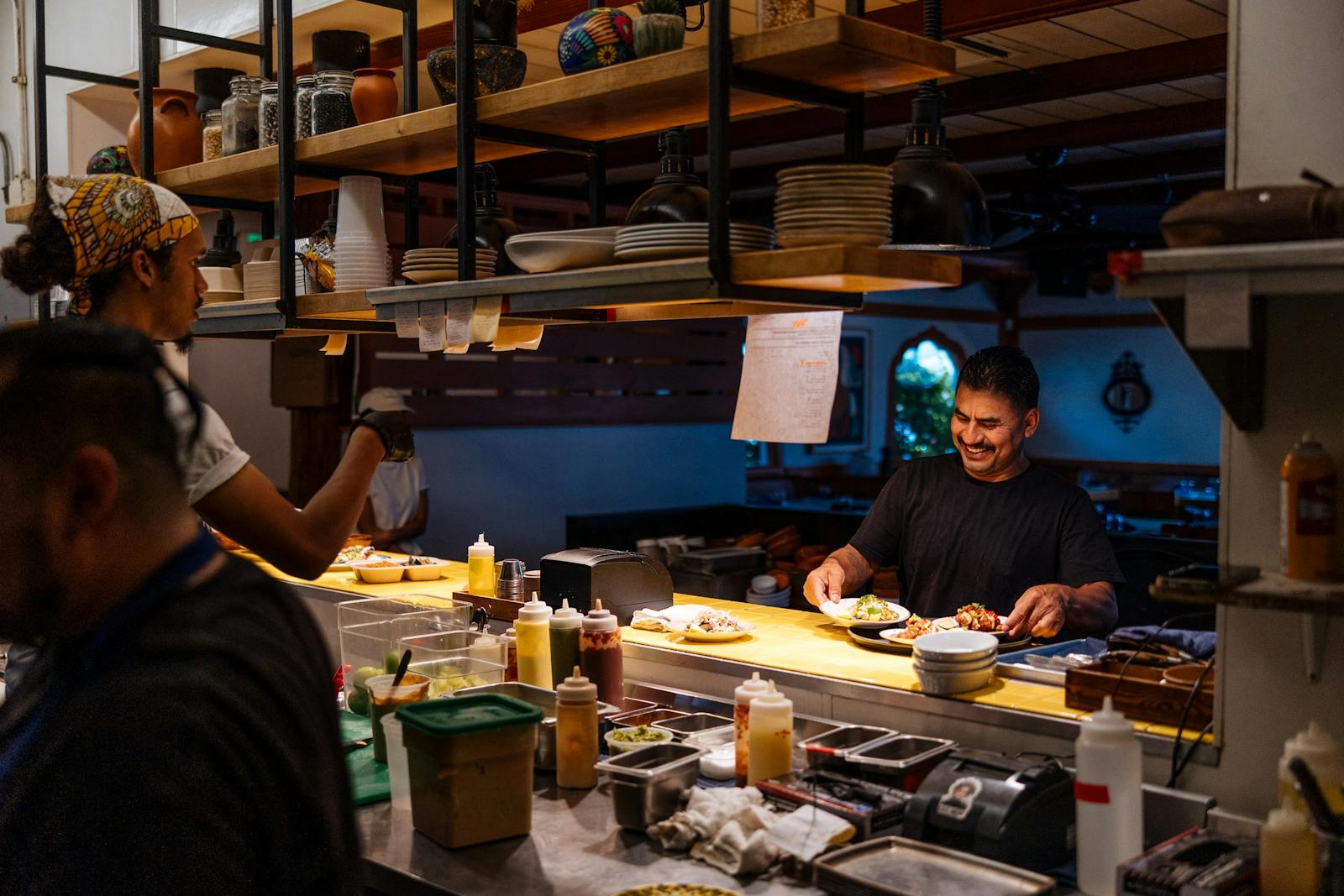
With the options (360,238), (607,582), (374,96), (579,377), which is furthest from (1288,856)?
(579,377)

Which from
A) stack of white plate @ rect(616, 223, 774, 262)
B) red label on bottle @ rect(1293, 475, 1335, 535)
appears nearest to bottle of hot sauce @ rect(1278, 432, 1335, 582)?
red label on bottle @ rect(1293, 475, 1335, 535)

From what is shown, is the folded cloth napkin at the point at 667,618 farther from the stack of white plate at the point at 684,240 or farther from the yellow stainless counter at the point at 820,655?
the stack of white plate at the point at 684,240

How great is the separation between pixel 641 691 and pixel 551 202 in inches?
201

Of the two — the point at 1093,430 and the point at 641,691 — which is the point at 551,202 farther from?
the point at 1093,430

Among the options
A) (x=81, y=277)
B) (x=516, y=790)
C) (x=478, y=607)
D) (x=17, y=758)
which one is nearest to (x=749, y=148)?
(x=478, y=607)

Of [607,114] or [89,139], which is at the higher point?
[89,139]

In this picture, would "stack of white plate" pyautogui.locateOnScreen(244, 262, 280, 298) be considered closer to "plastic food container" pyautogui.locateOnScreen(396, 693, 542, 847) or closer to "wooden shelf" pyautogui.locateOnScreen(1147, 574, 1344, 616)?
"plastic food container" pyautogui.locateOnScreen(396, 693, 542, 847)

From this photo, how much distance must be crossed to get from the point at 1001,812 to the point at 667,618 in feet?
4.68

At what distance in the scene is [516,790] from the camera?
233 centimetres

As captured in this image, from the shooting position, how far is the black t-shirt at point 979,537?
151 inches

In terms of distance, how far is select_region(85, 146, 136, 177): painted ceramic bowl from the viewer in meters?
4.32

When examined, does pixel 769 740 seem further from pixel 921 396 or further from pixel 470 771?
pixel 921 396

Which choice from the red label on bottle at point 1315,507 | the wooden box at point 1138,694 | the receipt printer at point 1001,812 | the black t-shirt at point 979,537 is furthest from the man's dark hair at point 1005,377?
the red label on bottle at point 1315,507

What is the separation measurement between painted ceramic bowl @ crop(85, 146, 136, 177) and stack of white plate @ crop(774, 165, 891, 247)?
2982 millimetres
